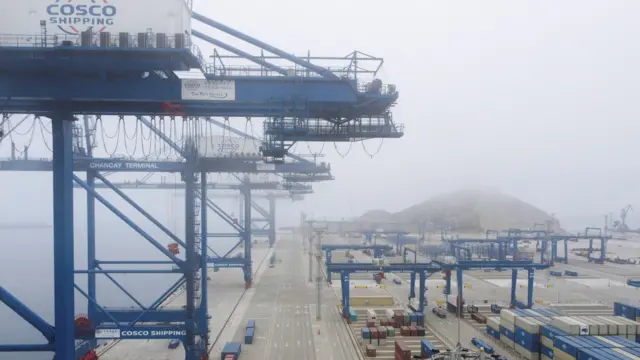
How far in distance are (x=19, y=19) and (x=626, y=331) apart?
1113 inches

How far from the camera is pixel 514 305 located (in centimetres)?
3425

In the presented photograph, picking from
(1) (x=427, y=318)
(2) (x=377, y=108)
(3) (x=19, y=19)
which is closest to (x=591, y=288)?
(1) (x=427, y=318)

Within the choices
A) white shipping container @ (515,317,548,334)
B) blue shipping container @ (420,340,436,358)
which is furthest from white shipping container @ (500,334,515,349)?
blue shipping container @ (420,340,436,358)

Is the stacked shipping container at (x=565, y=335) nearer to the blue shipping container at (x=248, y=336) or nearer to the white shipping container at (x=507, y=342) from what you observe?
the white shipping container at (x=507, y=342)

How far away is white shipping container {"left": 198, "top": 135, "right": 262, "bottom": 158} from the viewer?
24.3 m

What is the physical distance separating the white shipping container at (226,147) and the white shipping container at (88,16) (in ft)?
38.1

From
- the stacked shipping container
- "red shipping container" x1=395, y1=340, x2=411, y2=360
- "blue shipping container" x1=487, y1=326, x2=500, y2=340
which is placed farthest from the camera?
"blue shipping container" x1=487, y1=326, x2=500, y2=340

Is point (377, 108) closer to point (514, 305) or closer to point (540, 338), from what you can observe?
point (540, 338)

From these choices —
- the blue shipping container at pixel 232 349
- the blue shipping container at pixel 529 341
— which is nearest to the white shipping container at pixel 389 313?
the blue shipping container at pixel 529 341

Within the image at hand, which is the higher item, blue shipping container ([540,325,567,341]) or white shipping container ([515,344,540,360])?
blue shipping container ([540,325,567,341])

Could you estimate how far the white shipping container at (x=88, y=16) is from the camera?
12.1 meters

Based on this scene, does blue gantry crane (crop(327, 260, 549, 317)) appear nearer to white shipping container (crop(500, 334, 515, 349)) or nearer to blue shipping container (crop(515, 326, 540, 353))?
white shipping container (crop(500, 334, 515, 349))

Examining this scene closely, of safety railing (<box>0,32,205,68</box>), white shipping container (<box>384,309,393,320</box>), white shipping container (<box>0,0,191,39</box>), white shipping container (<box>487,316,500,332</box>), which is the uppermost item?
white shipping container (<box>0,0,191,39</box>)

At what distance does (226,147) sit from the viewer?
82.9 feet
